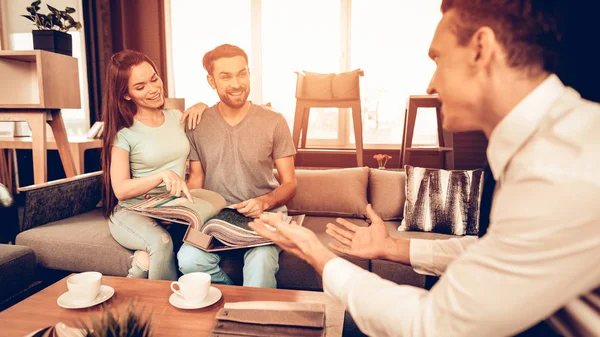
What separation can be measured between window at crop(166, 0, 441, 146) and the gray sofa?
8.19 ft

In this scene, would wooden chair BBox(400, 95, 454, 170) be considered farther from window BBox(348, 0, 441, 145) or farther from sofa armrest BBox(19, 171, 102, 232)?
sofa armrest BBox(19, 171, 102, 232)

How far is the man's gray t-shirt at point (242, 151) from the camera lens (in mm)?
1978

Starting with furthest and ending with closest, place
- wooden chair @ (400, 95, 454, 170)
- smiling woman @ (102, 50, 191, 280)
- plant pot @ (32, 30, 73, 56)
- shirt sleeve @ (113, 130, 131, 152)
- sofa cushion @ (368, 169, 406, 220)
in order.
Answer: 1. wooden chair @ (400, 95, 454, 170)
2. plant pot @ (32, 30, 73, 56)
3. sofa cushion @ (368, 169, 406, 220)
4. shirt sleeve @ (113, 130, 131, 152)
5. smiling woman @ (102, 50, 191, 280)

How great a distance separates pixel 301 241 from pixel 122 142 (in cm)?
123

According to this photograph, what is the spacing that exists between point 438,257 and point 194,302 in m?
0.67

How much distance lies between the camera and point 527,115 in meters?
0.72

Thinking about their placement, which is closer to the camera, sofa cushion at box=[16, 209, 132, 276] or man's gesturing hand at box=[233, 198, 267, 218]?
man's gesturing hand at box=[233, 198, 267, 218]

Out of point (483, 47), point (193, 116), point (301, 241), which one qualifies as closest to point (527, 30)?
point (483, 47)

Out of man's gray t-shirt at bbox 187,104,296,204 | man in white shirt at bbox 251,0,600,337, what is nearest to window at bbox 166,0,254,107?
man's gray t-shirt at bbox 187,104,296,204

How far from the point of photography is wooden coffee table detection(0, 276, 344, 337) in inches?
42.6

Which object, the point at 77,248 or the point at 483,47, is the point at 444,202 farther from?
the point at 77,248

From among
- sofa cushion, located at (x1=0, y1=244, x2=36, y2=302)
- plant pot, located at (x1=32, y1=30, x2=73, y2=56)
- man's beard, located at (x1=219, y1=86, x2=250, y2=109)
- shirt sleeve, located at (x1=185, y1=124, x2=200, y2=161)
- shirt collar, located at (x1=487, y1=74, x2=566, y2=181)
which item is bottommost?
sofa cushion, located at (x1=0, y1=244, x2=36, y2=302)

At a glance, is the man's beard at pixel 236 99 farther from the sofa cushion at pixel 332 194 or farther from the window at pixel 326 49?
the window at pixel 326 49

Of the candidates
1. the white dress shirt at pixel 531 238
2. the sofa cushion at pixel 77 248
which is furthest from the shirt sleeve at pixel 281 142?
the white dress shirt at pixel 531 238
